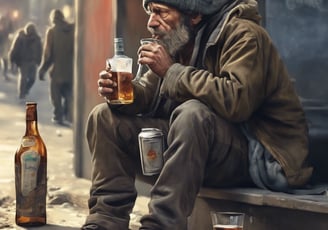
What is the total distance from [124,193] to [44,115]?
3099mm

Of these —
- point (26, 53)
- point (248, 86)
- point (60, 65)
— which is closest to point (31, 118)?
point (248, 86)

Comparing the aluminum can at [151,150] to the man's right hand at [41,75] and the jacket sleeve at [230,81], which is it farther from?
the man's right hand at [41,75]

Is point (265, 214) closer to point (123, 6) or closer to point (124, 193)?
point (124, 193)

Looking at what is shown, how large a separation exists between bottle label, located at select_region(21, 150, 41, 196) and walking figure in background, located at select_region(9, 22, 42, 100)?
2580 mm

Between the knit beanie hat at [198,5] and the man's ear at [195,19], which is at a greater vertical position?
the knit beanie hat at [198,5]

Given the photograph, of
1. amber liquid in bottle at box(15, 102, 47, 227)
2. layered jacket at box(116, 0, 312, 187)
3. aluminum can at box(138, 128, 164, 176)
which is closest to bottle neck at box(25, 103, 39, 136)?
amber liquid in bottle at box(15, 102, 47, 227)

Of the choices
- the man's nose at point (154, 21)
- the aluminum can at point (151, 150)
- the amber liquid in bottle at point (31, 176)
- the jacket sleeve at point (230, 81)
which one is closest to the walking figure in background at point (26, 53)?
the amber liquid in bottle at point (31, 176)

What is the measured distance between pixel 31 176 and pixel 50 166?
6.90 ft

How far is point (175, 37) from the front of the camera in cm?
338

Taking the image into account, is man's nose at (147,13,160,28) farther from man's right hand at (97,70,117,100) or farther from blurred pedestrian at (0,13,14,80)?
blurred pedestrian at (0,13,14,80)

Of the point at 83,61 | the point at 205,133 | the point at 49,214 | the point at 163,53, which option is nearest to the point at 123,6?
the point at 83,61

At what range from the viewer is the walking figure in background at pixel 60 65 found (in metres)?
6.08

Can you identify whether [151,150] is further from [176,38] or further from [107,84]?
[176,38]

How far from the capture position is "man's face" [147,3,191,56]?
133 inches
